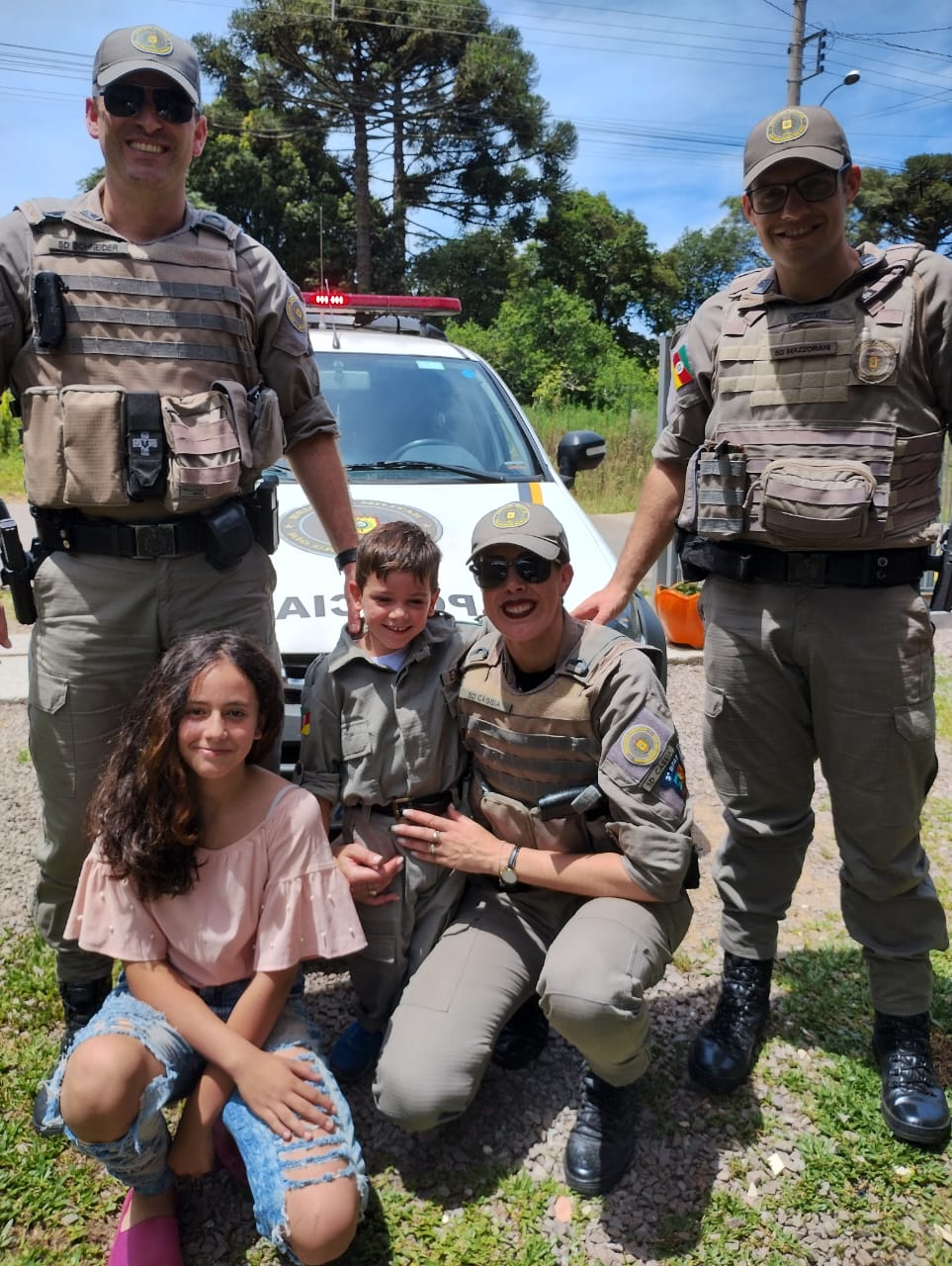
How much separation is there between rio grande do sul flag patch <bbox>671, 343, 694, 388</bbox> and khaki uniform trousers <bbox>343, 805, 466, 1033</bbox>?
140 centimetres

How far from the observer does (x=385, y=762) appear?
2.38 metres

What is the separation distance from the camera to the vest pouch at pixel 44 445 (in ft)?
7.08

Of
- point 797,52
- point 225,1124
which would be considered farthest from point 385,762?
point 797,52

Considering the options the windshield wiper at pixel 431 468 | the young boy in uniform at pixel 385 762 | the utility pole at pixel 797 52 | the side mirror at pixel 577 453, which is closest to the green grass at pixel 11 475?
the windshield wiper at pixel 431 468

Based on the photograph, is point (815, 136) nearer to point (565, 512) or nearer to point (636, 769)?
point (636, 769)

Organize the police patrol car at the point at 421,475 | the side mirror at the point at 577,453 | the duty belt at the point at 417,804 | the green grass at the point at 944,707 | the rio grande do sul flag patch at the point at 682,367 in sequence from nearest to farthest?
1. the duty belt at the point at 417,804
2. the rio grande do sul flag patch at the point at 682,367
3. the police patrol car at the point at 421,475
4. the side mirror at the point at 577,453
5. the green grass at the point at 944,707

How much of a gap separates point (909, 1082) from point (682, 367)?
1.88m

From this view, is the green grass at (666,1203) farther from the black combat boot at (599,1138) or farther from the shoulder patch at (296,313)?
the shoulder patch at (296,313)

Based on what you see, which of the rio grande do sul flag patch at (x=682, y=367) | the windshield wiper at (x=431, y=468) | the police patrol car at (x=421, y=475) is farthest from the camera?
the windshield wiper at (x=431, y=468)

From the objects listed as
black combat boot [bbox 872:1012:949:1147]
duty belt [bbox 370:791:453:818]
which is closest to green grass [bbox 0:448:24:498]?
duty belt [bbox 370:791:453:818]

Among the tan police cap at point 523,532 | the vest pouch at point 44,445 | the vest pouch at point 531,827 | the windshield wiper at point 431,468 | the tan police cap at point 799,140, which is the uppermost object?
the tan police cap at point 799,140

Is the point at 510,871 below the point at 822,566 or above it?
below

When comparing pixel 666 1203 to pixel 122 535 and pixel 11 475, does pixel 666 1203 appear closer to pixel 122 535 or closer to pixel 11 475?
pixel 122 535

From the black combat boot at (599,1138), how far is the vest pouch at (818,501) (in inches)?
52.6
